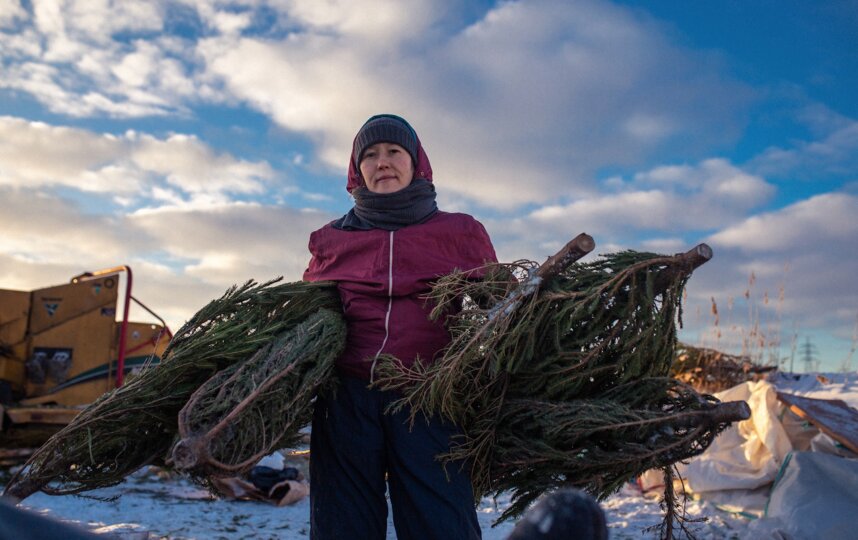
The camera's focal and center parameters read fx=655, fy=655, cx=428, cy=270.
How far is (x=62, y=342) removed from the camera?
25.7ft

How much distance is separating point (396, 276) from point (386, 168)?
54 cm

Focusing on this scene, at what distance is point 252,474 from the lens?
6008mm

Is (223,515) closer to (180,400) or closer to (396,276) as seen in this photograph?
(180,400)

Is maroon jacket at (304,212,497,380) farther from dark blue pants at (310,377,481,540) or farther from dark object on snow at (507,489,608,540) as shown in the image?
dark object on snow at (507,489,608,540)

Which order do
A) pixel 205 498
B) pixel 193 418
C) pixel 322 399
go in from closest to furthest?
pixel 193 418 → pixel 322 399 → pixel 205 498

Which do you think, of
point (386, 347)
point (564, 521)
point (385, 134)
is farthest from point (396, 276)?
point (564, 521)

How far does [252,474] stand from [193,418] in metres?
4.17

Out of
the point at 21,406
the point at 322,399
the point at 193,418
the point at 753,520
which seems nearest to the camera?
the point at 193,418

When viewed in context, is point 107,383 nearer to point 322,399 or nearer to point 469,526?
point 322,399

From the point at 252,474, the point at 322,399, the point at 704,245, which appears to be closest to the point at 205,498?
the point at 252,474

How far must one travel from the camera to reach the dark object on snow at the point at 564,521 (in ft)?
2.92

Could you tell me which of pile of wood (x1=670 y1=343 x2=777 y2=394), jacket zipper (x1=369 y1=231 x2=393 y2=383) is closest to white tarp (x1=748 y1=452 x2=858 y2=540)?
jacket zipper (x1=369 y1=231 x2=393 y2=383)

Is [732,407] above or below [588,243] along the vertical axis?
below

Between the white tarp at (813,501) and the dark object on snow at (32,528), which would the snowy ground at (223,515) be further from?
the dark object on snow at (32,528)
